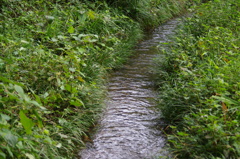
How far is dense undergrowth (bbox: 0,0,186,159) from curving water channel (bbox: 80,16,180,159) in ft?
0.63

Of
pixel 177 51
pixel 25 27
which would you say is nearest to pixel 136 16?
pixel 177 51

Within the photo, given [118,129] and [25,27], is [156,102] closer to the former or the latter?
[118,129]

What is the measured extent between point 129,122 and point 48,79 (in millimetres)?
1204

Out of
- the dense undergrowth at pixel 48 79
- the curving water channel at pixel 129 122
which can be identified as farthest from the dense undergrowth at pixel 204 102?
the dense undergrowth at pixel 48 79

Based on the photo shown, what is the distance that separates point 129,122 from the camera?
12.9 feet

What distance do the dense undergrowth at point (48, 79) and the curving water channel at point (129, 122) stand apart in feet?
0.63

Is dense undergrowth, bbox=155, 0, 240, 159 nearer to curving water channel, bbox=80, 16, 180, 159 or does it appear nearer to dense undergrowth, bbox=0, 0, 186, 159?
curving water channel, bbox=80, 16, 180, 159

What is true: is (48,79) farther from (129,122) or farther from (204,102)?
(204,102)

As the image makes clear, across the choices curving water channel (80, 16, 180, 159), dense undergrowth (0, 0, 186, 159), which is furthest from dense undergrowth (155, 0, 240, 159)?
dense undergrowth (0, 0, 186, 159)

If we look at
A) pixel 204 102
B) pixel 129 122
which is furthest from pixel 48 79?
pixel 204 102

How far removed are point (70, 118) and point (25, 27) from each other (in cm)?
239

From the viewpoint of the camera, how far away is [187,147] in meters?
2.99

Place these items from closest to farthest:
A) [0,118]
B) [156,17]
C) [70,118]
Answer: [0,118], [70,118], [156,17]

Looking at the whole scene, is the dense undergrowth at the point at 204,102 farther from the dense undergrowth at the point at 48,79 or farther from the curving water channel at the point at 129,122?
the dense undergrowth at the point at 48,79
